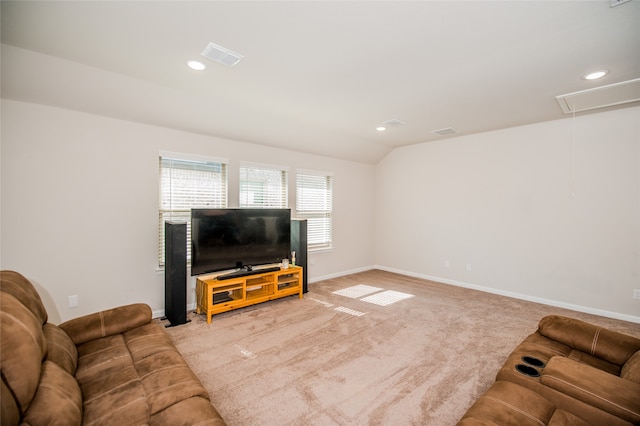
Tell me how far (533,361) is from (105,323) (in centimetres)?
316

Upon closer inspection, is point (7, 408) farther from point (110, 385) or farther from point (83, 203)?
point (83, 203)

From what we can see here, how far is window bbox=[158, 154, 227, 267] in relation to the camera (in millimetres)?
3748

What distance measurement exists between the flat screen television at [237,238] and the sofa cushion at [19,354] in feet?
7.50

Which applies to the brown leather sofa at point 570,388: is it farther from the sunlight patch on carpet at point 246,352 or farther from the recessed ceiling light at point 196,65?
the recessed ceiling light at point 196,65

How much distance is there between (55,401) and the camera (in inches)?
47.4

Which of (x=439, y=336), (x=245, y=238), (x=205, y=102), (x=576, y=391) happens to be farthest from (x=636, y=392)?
(x=205, y=102)

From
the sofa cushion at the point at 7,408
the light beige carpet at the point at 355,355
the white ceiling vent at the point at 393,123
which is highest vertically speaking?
→ the white ceiling vent at the point at 393,123

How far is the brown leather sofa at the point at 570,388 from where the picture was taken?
4.37 feet

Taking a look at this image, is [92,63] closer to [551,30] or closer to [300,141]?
[300,141]

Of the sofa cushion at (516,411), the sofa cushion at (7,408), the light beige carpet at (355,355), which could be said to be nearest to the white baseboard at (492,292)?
the light beige carpet at (355,355)

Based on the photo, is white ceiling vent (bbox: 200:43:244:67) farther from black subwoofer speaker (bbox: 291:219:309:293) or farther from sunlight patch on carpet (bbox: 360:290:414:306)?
sunlight patch on carpet (bbox: 360:290:414:306)

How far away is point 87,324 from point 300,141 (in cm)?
369

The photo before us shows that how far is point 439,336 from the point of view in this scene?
321 centimetres

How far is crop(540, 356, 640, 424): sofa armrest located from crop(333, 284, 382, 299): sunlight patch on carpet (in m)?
3.09
